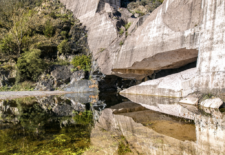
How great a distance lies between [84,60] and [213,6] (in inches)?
471

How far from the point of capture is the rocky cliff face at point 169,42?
25.5ft

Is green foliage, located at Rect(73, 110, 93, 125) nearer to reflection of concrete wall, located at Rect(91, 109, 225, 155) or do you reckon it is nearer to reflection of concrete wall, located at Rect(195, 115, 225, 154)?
reflection of concrete wall, located at Rect(91, 109, 225, 155)

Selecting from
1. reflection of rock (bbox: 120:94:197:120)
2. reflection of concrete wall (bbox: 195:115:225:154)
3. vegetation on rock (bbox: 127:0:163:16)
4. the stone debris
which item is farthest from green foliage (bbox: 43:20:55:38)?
reflection of concrete wall (bbox: 195:115:225:154)

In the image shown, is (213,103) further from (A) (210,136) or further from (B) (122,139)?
(B) (122,139)

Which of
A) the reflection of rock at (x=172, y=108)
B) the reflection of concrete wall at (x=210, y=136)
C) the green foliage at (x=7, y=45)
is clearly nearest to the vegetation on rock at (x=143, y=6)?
the green foliage at (x=7, y=45)

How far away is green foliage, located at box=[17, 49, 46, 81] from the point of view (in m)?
17.3

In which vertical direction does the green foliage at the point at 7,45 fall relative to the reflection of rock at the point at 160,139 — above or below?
above

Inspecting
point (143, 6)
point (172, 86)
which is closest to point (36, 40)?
point (172, 86)

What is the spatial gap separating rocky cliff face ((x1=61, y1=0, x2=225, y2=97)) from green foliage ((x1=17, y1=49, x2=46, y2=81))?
5364 millimetres

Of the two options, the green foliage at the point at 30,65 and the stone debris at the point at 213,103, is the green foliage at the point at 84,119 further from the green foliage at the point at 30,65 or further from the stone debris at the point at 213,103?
the green foliage at the point at 30,65

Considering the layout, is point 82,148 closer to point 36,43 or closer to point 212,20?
point 212,20

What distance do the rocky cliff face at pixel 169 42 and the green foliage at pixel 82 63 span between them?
1.01m

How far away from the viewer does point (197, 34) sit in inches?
347

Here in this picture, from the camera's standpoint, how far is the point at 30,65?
691 inches
